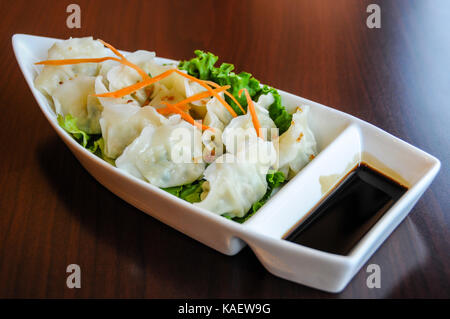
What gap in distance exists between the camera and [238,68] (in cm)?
226

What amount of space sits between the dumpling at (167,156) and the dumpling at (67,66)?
47cm

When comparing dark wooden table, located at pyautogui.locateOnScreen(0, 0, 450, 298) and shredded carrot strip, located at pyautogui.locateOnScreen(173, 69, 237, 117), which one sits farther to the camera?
shredded carrot strip, located at pyautogui.locateOnScreen(173, 69, 237, 117)

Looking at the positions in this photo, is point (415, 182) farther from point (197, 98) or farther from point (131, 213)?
point (131, 213)

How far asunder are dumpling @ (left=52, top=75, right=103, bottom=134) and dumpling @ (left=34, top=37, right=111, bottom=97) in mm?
48

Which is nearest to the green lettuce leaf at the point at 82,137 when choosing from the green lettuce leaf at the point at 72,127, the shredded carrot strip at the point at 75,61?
Answer: the green lettuce leaf at the point at 72,127

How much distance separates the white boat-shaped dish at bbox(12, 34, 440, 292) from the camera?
3.76ft

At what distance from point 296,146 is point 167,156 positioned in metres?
0.43

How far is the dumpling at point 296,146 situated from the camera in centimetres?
149

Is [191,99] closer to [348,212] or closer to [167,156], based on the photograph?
[167,156]

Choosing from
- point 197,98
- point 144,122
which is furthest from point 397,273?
point 144,122

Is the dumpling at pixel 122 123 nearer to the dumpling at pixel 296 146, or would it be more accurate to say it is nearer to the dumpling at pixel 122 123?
the dumpling at pixel 122 123
